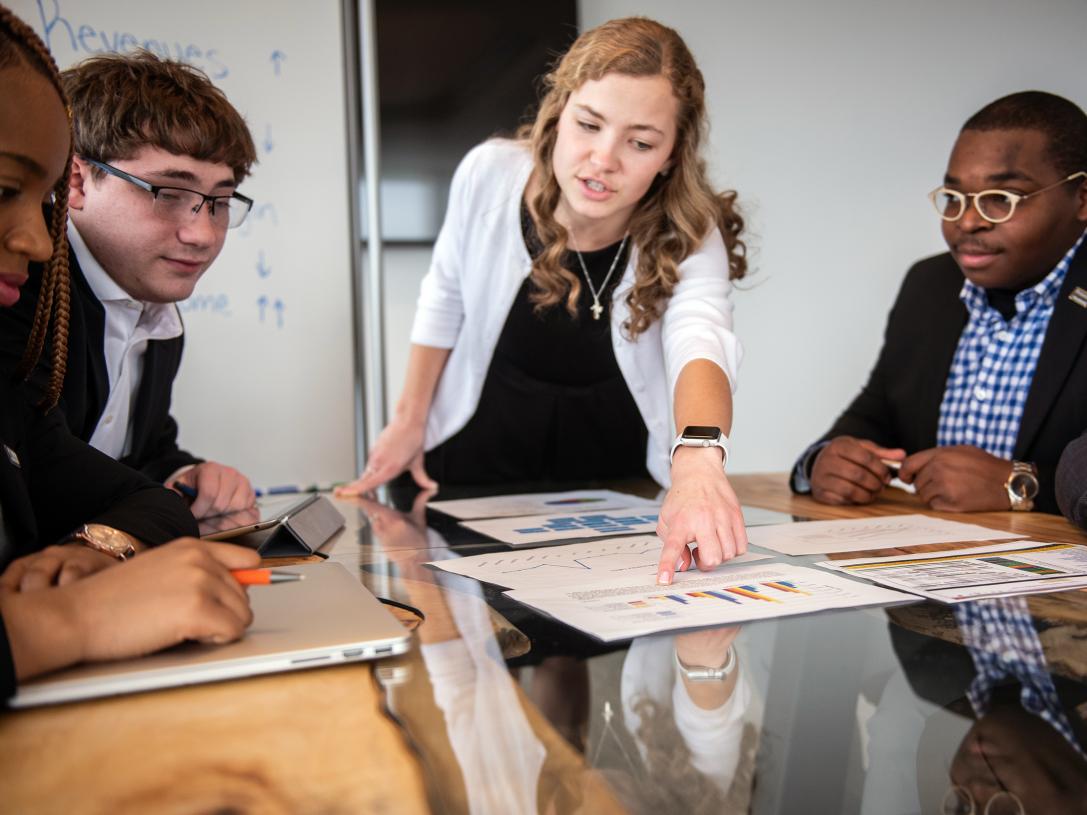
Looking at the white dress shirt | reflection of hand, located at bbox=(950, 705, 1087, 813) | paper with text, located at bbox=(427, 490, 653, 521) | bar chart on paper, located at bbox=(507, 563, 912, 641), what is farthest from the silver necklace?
reflection of hand, located at bbox=(950, 705, 1087, 813)

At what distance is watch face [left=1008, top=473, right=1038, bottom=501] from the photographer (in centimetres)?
139

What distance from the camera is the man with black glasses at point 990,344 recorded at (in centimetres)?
147

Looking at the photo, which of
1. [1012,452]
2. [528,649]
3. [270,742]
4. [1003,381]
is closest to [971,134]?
[1003,381]

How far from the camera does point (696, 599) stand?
81 centimetres

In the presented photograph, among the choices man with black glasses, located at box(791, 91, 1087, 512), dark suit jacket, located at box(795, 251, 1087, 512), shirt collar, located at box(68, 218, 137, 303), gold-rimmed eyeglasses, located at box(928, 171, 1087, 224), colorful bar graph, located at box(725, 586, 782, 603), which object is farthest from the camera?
gold-rimmed eyeglasses, located at box(928, 171, 1087, 224)

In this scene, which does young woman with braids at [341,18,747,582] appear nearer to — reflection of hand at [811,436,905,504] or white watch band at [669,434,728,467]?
white watch band at [669,434,728,467]

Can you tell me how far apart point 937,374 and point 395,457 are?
1097 mm

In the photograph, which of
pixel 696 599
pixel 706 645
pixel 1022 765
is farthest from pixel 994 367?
pixel 1022 765

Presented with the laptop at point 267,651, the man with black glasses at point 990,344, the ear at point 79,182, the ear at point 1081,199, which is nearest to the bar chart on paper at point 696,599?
the laptop at point 267,651

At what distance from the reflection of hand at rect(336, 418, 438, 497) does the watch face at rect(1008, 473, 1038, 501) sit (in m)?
0.96

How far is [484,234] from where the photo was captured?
1721 mm

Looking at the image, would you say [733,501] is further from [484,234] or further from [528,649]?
[484,234]

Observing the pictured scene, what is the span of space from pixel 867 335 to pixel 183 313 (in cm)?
233

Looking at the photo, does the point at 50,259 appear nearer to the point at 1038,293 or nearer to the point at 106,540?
the point at 106,540
